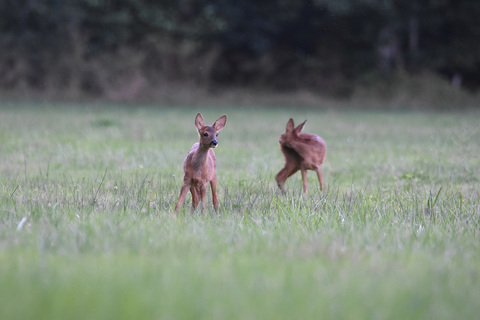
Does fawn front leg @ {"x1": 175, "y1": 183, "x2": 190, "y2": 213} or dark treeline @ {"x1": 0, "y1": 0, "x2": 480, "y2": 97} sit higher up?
dark treeline @ {"x1": 0, "y1": 0, "x2": 480, "y2": 97}

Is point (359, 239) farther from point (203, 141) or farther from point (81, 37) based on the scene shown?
point (81, 37)

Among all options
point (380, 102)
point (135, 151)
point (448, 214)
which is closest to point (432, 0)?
point (380, 102)

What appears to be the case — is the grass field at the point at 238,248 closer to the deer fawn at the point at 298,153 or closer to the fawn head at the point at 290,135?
the deer fawn at the point at 298,153

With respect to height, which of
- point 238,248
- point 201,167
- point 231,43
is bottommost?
point 238,248

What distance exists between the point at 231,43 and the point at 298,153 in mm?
27384

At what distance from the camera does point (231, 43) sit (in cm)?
3381

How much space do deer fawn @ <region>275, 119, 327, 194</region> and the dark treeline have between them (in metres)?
23.1

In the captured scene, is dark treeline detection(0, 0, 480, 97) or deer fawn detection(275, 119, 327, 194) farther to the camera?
dark treeline detection(0, 0, 480, 97)

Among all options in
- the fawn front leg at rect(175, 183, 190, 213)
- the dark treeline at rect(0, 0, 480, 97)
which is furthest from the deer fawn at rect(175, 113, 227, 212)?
the dark treeline at rect(0, 0, 480, 97)

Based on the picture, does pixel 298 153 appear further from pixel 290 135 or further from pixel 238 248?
pixel 238 248

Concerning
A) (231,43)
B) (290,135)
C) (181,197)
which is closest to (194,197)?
(181,197)

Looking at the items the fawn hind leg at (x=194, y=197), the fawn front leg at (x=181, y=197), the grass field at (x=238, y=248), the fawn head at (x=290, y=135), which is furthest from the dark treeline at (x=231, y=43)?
the fawn front leg at (x=181, y=197)

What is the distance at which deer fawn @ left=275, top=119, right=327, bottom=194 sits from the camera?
7141 mm

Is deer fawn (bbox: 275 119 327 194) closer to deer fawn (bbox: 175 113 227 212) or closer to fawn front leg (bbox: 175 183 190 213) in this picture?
deer fawn (bbox: 175 113 227 212)
